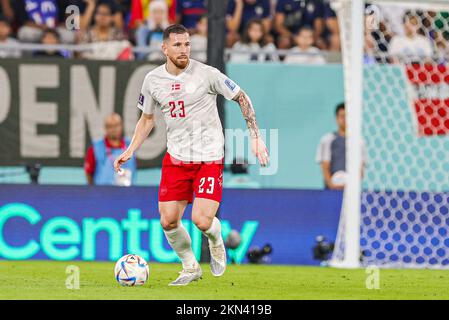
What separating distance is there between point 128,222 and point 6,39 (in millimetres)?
3967

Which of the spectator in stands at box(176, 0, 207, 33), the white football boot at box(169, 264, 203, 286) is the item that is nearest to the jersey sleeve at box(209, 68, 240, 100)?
the white football boot at box(169, 264, 203, 286)

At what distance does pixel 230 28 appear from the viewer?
19.1 metres

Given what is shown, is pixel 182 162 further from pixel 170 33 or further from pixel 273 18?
pixel 273 18

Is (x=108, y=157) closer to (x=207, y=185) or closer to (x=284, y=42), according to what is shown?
(x=284, y=42)

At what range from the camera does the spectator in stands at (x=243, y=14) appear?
62.6 feet

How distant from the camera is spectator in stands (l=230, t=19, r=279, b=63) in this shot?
18.1 meters

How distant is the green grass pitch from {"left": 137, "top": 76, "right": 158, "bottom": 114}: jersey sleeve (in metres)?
1.71

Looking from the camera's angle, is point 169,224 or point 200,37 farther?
point 200,37

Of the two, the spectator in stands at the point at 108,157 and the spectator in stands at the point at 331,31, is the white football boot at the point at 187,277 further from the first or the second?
the spectator in stands at the point at 331,31

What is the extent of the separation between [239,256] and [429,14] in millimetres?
4591

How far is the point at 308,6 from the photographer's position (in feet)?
63.8

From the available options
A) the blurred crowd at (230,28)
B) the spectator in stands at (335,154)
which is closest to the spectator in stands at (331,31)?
the blurred crowd at (230,28)

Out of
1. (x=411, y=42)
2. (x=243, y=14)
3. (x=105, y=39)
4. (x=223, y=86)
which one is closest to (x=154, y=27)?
(x=105, y=39)

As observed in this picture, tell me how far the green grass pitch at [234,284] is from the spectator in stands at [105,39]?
13.2 ft
